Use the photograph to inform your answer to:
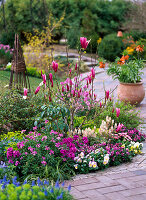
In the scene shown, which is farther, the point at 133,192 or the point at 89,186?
the point at 89,186

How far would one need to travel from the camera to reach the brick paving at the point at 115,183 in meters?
3.06

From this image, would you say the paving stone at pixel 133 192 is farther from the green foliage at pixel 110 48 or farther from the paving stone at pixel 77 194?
the green foliage at pixel 110 48

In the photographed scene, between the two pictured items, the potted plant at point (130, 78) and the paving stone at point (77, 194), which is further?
the potted plant at point (130, 78)

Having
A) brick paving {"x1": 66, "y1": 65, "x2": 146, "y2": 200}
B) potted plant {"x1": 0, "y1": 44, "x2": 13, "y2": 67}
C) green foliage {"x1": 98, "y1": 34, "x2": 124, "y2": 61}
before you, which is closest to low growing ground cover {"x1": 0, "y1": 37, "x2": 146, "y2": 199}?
brick paving {"x1": 66, "y1": 65, "x2": 146, "y2": 200}

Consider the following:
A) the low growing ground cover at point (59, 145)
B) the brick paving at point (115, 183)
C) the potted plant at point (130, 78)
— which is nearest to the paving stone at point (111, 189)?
the brick paving at point (115, 183)

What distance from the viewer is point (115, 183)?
3.36m

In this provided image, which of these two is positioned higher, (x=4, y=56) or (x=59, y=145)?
(x=4, y=56)

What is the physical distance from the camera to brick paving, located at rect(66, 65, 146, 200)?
3.06 metres

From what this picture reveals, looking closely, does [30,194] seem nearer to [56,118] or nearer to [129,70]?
[56,118]

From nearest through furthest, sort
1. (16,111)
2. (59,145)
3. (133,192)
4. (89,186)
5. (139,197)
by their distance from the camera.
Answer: (139,197) < (133,192) < (89,186) < (59,145) < (16,111)

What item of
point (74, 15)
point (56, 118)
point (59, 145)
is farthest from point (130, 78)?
point (74, 15)

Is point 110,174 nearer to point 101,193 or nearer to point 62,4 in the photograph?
point 101,193

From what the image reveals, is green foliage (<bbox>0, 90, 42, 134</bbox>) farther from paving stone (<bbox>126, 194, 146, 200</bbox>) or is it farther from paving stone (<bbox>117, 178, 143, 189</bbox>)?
paving stone (<bbox>126, 194, 146, 200</bbox>)

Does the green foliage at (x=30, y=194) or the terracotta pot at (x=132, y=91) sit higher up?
the terracotta pot at (x=132, y=91)
